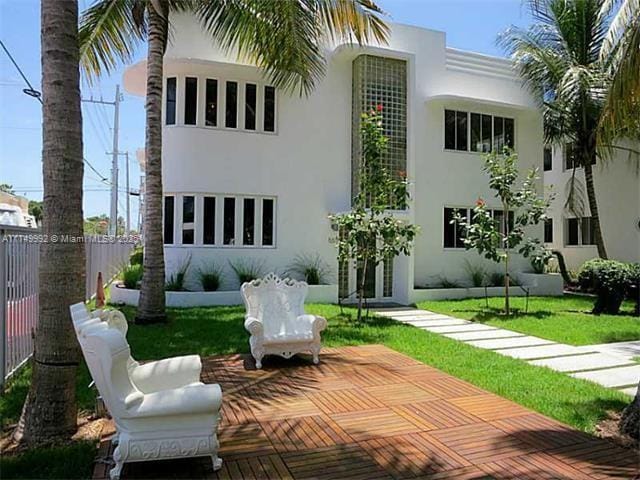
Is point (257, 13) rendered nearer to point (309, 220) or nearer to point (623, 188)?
point (309, 220)

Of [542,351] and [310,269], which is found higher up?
[310,269]

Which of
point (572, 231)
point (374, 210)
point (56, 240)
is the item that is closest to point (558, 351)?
point (374, 210)

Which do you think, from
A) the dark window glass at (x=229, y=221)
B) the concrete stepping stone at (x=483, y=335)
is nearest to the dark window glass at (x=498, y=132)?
the concrete stepping stone at (x=483, y=335)

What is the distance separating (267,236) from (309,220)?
1.42 meters

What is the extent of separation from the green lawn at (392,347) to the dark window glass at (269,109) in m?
5.91

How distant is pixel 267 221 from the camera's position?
14414mm

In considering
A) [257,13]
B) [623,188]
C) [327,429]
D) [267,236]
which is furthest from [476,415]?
[623,188]

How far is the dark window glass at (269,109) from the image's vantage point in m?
14.5

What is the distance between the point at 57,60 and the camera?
13.9ft

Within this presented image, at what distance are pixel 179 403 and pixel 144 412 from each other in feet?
0.84

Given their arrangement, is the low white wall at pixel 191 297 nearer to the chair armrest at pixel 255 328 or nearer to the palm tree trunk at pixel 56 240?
the chair armrest at pixel 255 328

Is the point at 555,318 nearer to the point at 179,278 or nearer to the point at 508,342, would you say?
the point at 508,342

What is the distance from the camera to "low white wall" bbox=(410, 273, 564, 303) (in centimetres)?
1490

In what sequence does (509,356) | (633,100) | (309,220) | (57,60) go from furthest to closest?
(309,220) → (633,100) → (509,356) → (57,60)
